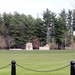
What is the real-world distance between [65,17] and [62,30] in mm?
13791

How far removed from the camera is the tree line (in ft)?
319

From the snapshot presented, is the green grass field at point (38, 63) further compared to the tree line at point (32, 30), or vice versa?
the tree line at point (32, 30)

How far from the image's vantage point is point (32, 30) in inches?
3846

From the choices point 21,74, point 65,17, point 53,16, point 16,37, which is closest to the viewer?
point 21,74

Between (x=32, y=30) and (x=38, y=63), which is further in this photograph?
(x=32, y=30)

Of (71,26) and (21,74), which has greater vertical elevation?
(71,26)

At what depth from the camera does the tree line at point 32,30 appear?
319 ft

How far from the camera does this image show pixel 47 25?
101312mm

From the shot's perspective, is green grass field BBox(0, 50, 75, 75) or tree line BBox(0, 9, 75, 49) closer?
green grass field BBox(0, 50, 75, 75)

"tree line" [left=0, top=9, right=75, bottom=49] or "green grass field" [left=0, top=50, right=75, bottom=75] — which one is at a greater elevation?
"tree line" [left=0, top=9, right=75, bottom=49]

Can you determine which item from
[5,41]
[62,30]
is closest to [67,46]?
[62,30]

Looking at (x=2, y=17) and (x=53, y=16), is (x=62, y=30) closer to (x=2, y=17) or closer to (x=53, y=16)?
(x=53, y=16)

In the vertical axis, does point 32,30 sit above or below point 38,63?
above

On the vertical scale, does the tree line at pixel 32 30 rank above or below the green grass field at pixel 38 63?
above
